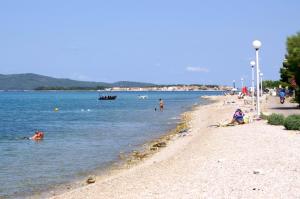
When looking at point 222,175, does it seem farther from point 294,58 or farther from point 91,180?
point 294,58

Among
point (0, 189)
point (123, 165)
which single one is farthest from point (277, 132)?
point (0, 189)

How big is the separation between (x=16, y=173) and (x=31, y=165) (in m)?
1.89

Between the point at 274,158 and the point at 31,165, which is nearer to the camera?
the point at 274,158

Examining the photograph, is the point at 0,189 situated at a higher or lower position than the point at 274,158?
lower

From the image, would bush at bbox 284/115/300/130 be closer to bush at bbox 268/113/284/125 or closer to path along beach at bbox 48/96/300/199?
bush at bbox 268/113/284/125

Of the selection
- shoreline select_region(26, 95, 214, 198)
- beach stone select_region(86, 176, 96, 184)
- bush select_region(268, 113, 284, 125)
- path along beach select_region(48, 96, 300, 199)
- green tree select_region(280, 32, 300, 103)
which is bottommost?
shoreline select_region(26, 95, 214, 198)

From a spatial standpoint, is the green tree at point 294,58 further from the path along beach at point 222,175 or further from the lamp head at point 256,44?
the path along beach at point 222,175

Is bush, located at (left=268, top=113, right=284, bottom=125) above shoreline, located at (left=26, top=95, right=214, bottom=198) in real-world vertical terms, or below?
above

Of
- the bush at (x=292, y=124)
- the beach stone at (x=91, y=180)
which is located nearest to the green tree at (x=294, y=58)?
the bush at (x=292, y=124)

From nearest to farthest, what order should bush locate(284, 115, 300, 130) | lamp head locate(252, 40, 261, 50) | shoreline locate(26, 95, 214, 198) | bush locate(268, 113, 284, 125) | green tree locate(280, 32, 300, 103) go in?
shoreline locate(26, 95, 214, 198), bush locate(284, 115, 300, 130), bush locate(268, 113, 284, 125), lamp head locate(252, 40, 261, 50), green tree locate(280, 32, 300, 103)

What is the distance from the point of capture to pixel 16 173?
1862 cm

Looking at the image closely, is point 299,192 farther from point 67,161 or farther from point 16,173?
point 67,161

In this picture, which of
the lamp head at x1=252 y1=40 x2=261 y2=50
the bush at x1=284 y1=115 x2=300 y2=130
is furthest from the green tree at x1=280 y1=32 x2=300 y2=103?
the bush at x1=284 y1=115 x2=300 y2=130

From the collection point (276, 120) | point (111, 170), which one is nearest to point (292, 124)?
point (276, 120)
